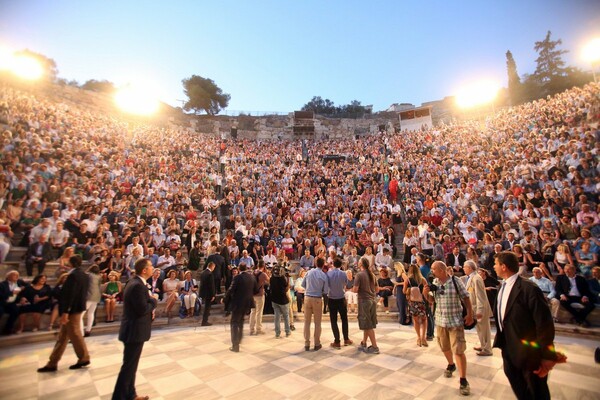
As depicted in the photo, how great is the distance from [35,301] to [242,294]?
480 centimetres

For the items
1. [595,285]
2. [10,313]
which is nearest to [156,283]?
[10,313]

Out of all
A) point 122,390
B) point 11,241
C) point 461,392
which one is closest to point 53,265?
point 11,241

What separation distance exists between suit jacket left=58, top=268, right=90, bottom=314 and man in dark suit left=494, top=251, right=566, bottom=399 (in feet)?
18.8

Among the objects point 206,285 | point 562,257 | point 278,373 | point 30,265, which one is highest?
point 30,265

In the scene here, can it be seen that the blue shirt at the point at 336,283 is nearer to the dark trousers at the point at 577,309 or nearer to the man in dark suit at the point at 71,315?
the man in dark suit at the point at 71,315

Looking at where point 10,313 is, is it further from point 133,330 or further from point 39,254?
point 133,330

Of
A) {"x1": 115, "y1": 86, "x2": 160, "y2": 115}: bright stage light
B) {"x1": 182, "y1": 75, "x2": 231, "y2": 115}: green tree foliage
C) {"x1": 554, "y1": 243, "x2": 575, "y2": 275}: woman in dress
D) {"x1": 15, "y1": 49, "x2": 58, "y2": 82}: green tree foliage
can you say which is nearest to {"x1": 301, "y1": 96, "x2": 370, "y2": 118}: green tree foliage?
{"x1": 182, "y1": 75, "x2": 231, "y2": 115}: green tree foliage

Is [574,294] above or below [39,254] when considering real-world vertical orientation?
below

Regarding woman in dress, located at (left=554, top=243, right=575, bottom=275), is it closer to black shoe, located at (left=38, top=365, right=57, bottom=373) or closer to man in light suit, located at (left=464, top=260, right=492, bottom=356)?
man in light suit, located at (left=464, top=260, right=492, bottom=356)

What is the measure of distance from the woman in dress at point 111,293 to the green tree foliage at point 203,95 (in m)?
38.2

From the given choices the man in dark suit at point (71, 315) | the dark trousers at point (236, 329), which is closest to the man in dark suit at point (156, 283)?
the man in dark suit at point (71, 315)

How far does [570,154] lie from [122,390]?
590 inches

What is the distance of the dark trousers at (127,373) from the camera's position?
10.9ft

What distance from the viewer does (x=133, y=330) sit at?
347cm
